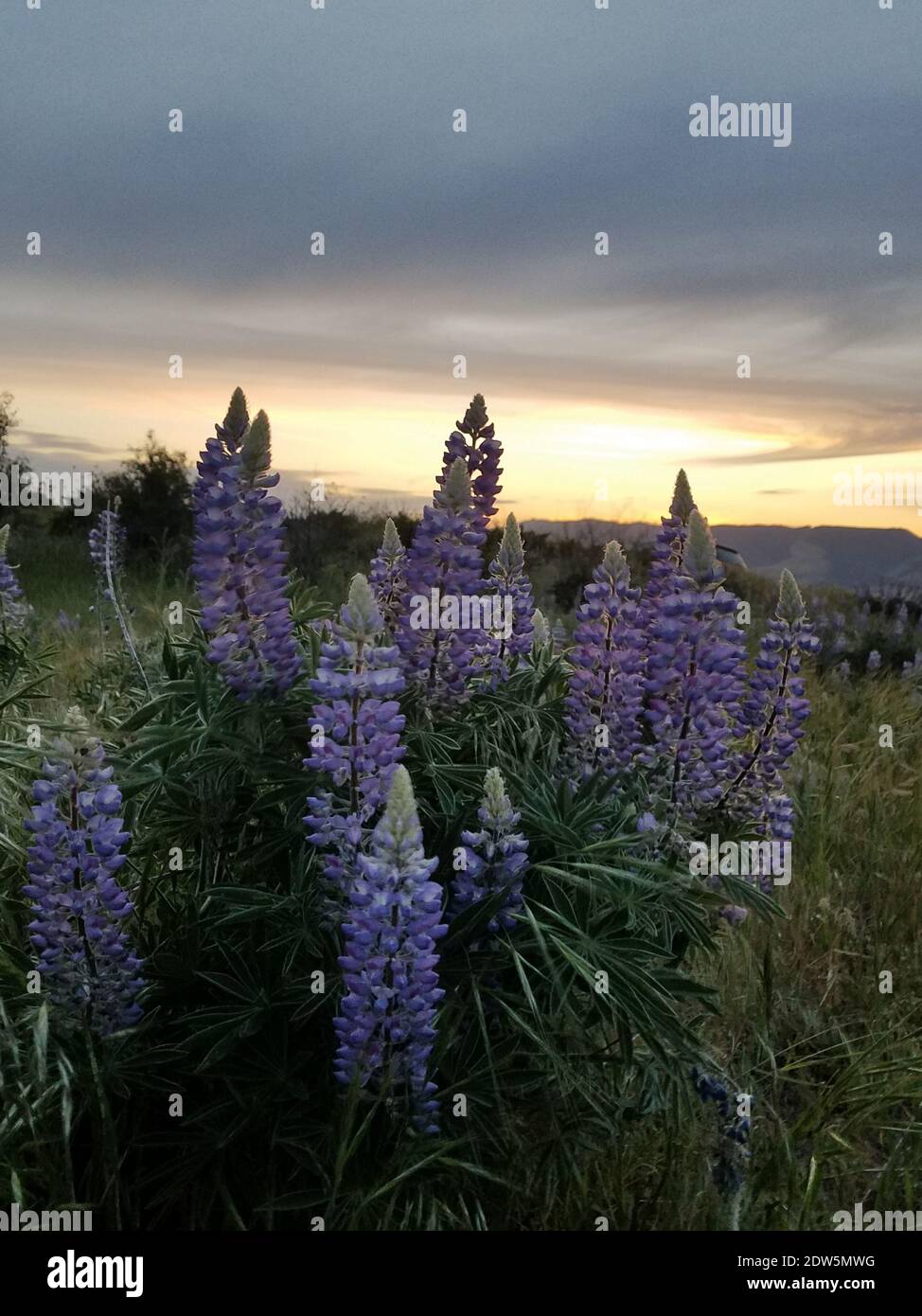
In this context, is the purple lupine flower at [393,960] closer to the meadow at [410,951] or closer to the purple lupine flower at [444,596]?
the meadow at [410,951]

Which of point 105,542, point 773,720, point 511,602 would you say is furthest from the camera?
point 105,542

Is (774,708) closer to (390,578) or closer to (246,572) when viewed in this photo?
(390,578)

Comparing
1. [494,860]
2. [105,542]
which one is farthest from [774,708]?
[105,542]

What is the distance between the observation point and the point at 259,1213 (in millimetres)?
2688

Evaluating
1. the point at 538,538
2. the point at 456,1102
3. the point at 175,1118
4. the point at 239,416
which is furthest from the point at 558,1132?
the point at 538,538

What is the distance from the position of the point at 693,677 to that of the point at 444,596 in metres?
0.57

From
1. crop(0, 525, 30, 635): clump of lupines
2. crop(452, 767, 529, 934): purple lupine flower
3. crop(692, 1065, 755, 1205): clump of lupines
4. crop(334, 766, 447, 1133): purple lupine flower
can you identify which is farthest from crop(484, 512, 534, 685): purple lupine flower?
crop(0, 525, 30, 635): clump of lupines

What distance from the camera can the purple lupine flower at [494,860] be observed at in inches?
98.0

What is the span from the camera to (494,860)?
2.56m

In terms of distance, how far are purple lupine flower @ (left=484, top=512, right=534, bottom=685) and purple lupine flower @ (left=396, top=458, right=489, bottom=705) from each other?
29 cm

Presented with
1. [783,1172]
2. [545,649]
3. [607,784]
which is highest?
[545,649]

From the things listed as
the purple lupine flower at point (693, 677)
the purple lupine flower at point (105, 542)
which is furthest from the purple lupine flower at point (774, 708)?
the purple lupine flower at point (105, 542)

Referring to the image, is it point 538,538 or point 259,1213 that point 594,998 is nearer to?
point 259,1213

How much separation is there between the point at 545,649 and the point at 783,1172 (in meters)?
1.47
